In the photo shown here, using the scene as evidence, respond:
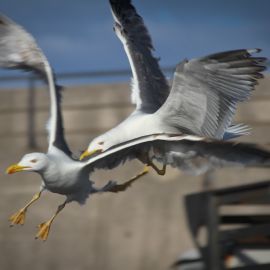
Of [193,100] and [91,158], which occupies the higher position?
[193,100]

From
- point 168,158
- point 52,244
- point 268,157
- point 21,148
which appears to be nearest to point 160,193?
point 52,244

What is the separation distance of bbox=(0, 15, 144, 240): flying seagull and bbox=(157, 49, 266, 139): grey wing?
2.10 feet

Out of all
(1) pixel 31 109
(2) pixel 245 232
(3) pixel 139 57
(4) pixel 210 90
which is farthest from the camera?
(1) pixel 31 109

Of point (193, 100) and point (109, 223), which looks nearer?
point (193, 100)

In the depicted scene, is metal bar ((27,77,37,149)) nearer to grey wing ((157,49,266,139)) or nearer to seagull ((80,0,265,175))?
seagull ((80,0,265,175))

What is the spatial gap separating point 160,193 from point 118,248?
60 cm

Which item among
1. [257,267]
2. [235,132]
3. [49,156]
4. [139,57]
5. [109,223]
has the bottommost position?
[109,223]

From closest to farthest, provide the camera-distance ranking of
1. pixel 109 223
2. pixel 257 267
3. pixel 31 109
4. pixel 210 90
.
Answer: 1. pixel 257 267
2. pixel 210 90
3. pixel 109 223
4. pixel 31 109

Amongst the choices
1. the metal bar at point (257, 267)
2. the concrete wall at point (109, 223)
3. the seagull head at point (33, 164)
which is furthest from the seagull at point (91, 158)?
the concrete wall at point (109, 223)

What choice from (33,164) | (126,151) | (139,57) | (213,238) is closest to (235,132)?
(139,57)

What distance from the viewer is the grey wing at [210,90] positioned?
644 cm

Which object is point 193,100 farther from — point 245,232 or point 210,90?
point 245,232

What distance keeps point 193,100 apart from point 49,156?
3.85ft

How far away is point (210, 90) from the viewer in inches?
263
